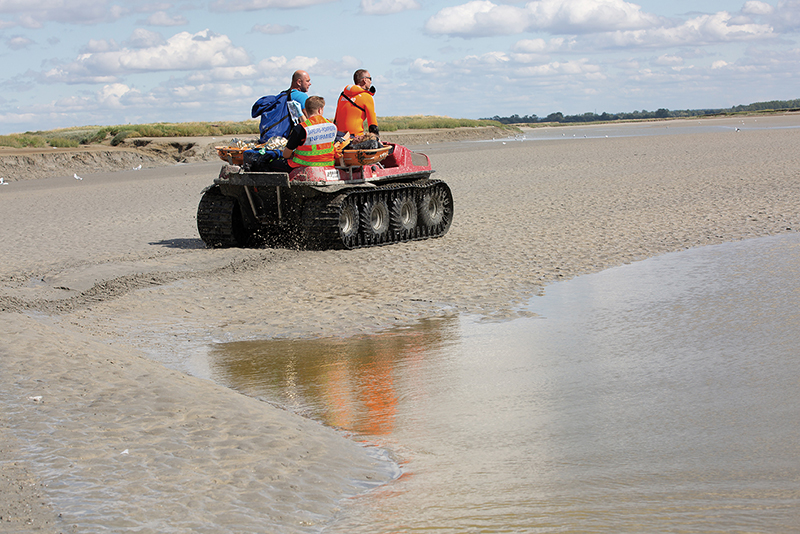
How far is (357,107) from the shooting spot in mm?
13148

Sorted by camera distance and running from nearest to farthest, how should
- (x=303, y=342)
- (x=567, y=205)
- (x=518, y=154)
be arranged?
(x=303, y=342) < (x=567, y=205) < (x=518, y=154)

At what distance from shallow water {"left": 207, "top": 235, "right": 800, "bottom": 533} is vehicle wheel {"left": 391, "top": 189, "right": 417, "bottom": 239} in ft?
14.5

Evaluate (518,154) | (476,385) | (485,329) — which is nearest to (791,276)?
(485,329)

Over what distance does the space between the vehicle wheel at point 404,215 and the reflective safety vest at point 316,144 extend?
1631 millimetres

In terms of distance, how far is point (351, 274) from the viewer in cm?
1096

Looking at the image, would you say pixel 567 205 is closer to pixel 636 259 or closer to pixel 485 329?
pixel 636 259

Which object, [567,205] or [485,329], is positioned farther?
[567,205]

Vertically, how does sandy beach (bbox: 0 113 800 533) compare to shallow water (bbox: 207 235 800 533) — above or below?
above

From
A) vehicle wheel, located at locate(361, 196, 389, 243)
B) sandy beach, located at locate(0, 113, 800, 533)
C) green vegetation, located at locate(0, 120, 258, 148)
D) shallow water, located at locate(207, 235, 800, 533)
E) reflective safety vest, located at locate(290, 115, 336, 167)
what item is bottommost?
shallow water, located at locate(207, 235, 800, 533)

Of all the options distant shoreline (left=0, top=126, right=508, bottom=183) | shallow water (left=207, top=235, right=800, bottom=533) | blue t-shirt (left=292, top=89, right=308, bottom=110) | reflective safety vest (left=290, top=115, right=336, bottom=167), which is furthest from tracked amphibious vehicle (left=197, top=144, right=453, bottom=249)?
distant shoreline (left=0, top=126, right=508, bottom=183)

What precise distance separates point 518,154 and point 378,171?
24664 millimetres

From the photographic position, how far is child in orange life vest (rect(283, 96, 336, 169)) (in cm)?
1205

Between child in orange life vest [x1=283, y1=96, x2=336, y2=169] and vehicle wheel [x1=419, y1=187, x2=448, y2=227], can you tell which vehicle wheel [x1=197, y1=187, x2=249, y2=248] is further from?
vehicle wheel [x1=419, y1=187, x2=448, y2=227]

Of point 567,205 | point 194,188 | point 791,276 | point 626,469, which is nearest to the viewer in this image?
point 626,469
